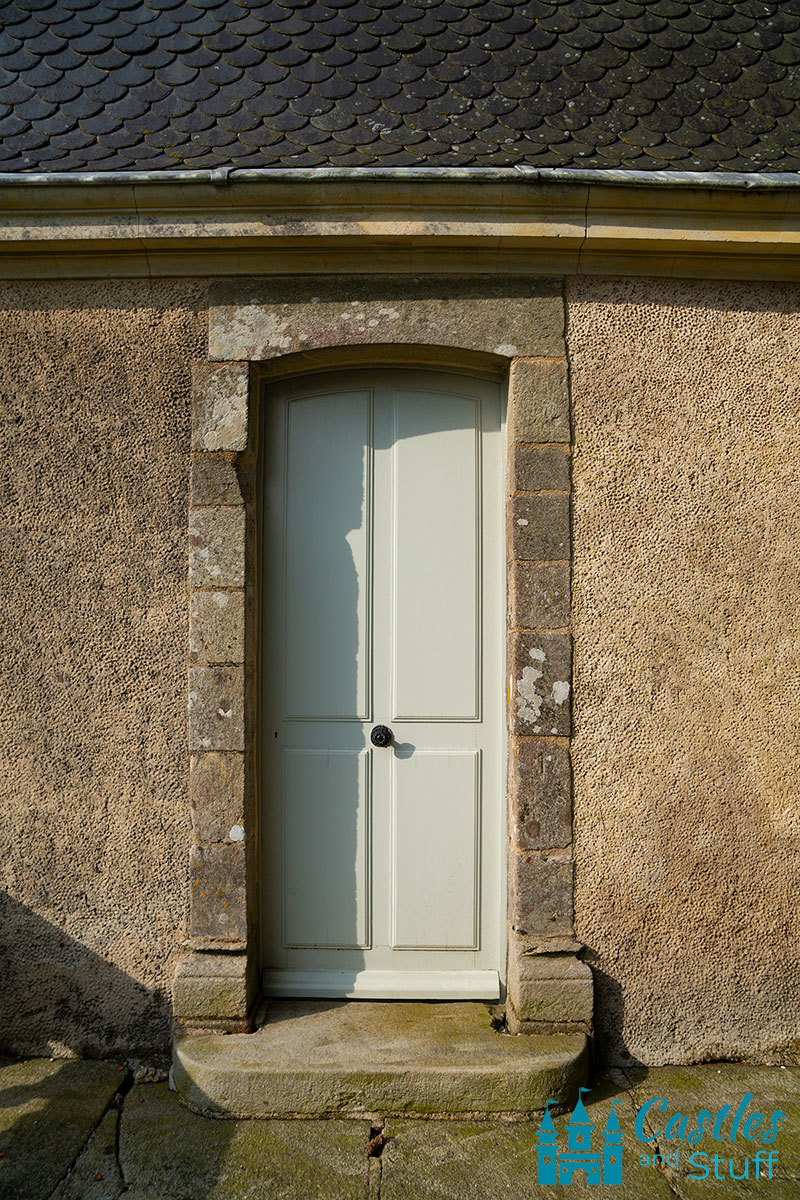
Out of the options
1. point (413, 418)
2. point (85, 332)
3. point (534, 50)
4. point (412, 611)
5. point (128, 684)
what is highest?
point (534, 50)

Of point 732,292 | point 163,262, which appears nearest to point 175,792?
point 163,262

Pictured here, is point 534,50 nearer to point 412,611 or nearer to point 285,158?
point 285,158

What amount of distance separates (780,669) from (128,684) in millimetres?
2619

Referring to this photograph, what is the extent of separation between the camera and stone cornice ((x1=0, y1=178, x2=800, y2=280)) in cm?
295

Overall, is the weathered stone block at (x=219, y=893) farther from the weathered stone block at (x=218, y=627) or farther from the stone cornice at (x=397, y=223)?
the stone cornice at (x=397, y=223)

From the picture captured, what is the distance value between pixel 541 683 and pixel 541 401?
1.12 m

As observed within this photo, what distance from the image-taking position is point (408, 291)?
3.11 meters

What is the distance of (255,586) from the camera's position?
316 centimetres

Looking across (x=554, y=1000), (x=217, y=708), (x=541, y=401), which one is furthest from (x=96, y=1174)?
(x=541, y=401)

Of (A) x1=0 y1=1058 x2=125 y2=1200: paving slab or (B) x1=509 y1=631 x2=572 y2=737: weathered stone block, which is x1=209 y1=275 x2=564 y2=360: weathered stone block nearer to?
(B) x1=509 y1=631 x2=572 y2=737: weathered stone block

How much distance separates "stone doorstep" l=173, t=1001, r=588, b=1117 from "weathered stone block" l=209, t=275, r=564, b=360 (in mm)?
2632

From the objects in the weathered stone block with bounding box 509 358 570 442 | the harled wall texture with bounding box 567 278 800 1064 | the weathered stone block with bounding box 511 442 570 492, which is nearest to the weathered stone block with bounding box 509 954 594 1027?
the harled wall texture with bounding box 567 278 800 1064

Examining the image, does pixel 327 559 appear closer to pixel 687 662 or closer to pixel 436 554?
pixel 436 554

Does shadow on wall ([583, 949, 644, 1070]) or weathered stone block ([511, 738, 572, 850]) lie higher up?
weathered stone block ([511, 738, 572, 850])
